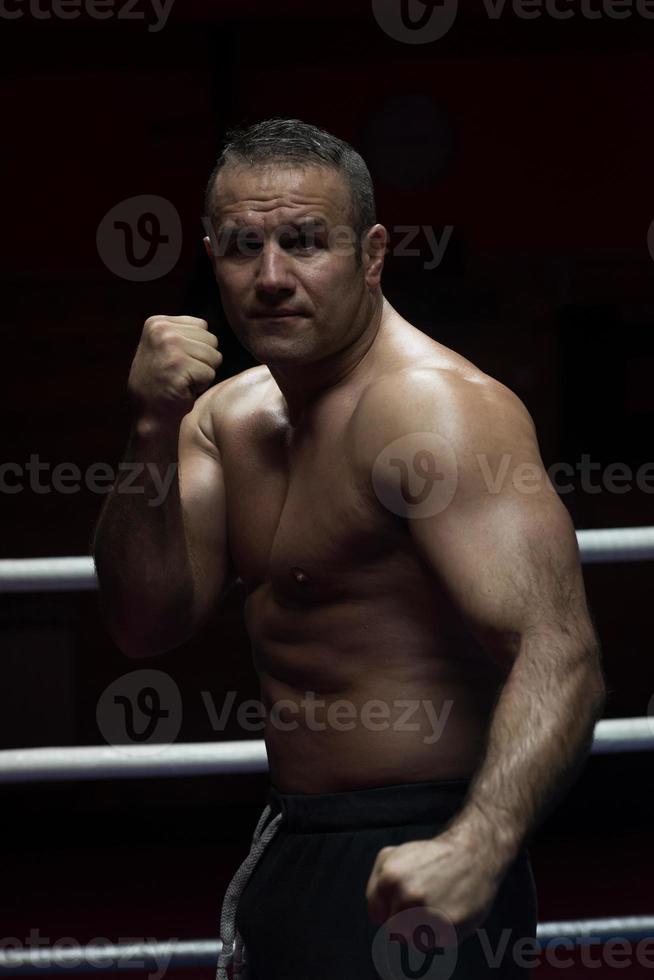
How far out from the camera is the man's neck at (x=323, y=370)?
53.1 inches

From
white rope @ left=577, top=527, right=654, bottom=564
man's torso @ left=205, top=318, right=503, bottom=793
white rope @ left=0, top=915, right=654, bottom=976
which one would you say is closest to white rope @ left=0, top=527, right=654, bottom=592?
white rope @ left=577, top=527, right=654, bottom=564

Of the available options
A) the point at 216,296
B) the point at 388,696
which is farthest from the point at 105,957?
the point at 216,296

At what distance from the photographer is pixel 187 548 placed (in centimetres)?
142

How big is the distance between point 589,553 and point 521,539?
0.46m

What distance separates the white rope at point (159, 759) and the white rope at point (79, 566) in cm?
18

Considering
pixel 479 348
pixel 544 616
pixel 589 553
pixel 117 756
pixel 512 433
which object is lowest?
pixel 479 348

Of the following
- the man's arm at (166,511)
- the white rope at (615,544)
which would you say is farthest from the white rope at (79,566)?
the man's arm at (166,511)

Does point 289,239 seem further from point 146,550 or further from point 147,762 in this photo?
point 147,762

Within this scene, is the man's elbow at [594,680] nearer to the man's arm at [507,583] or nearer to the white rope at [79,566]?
the man's arm at [507,583]

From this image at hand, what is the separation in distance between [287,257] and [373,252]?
4.1 inches

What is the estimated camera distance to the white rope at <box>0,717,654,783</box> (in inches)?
62.7

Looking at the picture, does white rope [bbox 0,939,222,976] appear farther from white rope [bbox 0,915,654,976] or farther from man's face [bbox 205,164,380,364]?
man's face [bbox 205,164,380,364]

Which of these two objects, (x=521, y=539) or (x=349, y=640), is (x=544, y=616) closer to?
(x=521, y=539)

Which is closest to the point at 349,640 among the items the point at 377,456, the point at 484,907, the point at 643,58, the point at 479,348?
the point at 377,456
